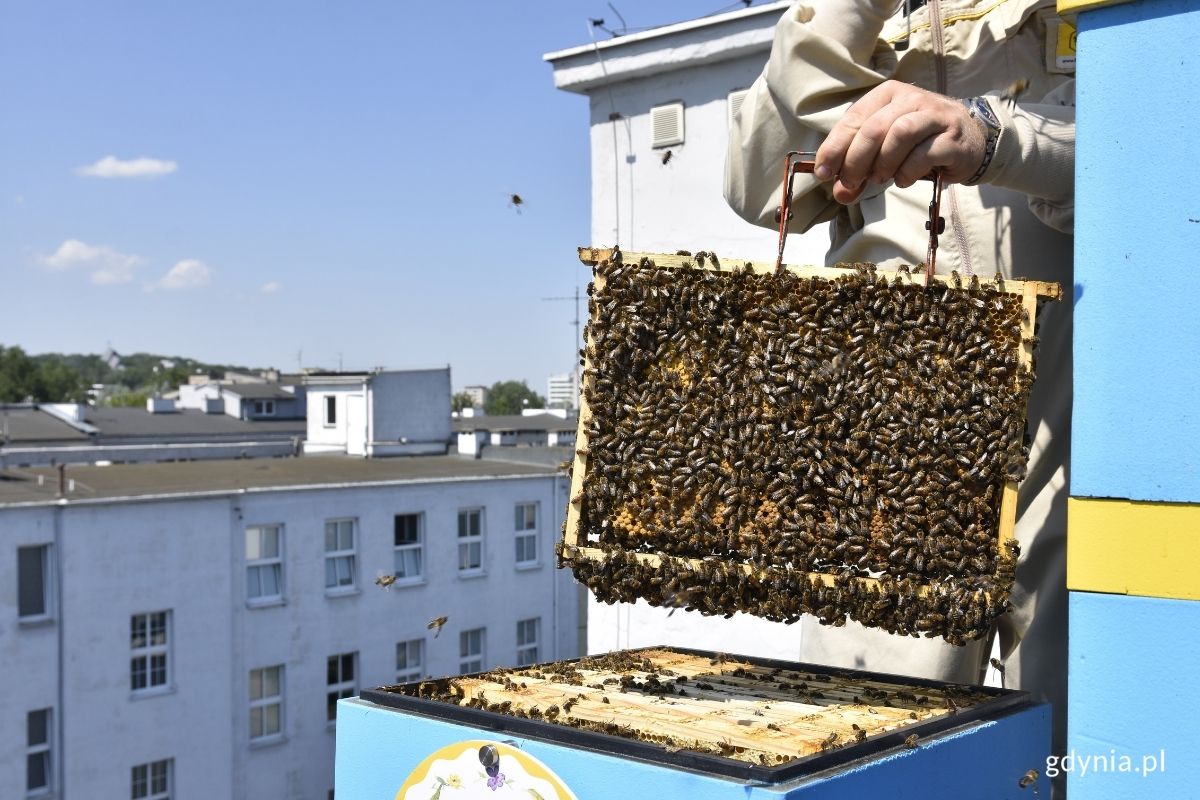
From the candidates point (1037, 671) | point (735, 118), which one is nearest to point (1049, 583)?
point (1037, 671)

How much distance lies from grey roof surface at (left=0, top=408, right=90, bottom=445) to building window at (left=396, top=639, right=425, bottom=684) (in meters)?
24.2

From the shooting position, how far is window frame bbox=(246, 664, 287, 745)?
1081 inches

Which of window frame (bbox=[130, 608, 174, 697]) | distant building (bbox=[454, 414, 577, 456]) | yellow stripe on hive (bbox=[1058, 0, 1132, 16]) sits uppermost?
yellow stripe on hive (bbox=[1058, 0, 1132, 16])

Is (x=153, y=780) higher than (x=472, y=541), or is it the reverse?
(x=472, y=541)

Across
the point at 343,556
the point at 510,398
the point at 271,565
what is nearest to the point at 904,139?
the point at 271,565

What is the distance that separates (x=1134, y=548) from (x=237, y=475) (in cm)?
3151

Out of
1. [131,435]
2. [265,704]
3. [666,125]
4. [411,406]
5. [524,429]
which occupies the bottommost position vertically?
[265,704]

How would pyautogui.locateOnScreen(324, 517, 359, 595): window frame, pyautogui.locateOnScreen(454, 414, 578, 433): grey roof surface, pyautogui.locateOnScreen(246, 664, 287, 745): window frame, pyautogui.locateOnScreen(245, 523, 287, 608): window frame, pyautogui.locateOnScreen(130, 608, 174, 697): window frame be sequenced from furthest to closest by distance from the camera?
pyautogui.locateOnScreen(454, 414, 578, 433): grey roof surface < pyautogui.locateOnScreen(324, 517, 359, 595): window frame < pyautogui.locateOnScreen(246, 664, 287, 745): window frame < pyautogui.locateOnScreen(245, 523, 287, 608): window frame < pyautogui.locateOnScreen(130, 608, 174, 697): window frame

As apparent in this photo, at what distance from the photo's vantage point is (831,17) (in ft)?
11.8

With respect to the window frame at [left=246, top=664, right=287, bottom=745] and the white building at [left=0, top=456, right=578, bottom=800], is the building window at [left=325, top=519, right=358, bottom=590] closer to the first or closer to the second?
the white building at [left=0, top=456, right=578, bottom=800]

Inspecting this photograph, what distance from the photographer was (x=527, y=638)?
3381cm

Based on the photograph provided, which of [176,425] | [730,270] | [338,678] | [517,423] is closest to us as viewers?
[730,270]

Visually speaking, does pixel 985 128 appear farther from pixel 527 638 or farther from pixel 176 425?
pixel 176 425

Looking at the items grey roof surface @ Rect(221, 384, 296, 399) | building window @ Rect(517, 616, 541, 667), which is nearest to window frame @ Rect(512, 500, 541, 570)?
building window @ Rect(517, 616, 541, 667)
